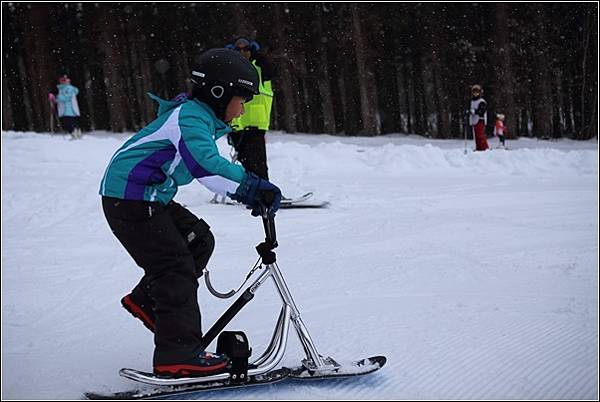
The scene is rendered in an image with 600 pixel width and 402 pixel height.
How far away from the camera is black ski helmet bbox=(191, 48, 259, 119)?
2.92m

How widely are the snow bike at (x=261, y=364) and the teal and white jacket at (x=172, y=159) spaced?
31 centimetres

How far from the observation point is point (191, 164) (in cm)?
273

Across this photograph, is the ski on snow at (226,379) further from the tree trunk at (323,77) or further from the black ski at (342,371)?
the tree trunk at (323,77)

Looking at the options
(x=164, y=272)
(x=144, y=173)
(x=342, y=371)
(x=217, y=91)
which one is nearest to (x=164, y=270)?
(x=164, y=272)

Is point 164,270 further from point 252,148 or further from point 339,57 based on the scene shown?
point 339,57

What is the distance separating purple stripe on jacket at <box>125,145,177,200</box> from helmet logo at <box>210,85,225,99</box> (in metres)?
0.34

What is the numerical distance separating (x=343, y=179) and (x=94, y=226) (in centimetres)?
455

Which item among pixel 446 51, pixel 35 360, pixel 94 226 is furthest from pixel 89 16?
pixel 35 360

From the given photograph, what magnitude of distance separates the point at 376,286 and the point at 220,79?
2.37 meters

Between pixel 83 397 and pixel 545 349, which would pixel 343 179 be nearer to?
pixel 545 349

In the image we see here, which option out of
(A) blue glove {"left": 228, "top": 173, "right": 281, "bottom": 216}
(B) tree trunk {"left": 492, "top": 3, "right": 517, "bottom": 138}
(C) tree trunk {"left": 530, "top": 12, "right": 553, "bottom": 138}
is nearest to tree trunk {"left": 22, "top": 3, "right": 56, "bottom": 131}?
(B) tree trunk {"left": 492, "top": 3, "right": 517, "bottom": 138}

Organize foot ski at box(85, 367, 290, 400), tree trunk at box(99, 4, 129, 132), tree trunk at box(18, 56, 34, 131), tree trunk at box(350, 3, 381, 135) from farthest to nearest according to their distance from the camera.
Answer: tree trunk at box(18, 56, 34, 131), tree trunk at box(350, 3, 381, 135), tree trunk at box(99, 4, 129, 132), foot ski at box(85, 367, 290, 400)

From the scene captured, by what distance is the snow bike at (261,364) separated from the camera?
9.34 feet

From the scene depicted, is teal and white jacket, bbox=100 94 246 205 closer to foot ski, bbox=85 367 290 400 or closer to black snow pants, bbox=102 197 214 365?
black snow pants, bbox=102 197 214 365
